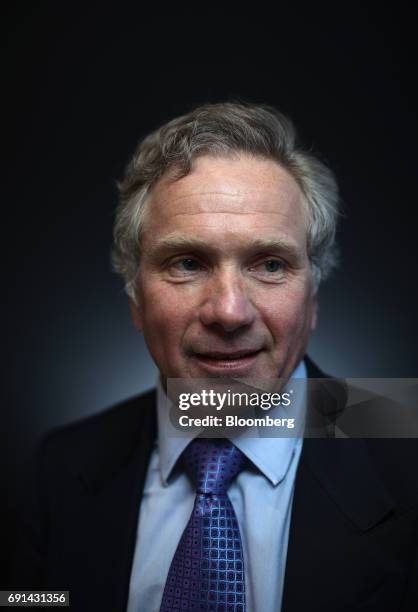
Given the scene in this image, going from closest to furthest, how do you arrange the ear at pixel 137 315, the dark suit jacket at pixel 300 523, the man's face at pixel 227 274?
the dark suit jacket at pixel 300 523 → the man's face at pixel 227 274 → the ear at pixel 137 315

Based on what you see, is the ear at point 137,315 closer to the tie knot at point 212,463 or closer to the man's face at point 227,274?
the man's face at point 227,274

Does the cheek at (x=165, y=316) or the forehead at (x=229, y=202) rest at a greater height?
the forehead at (x=229, y=202)

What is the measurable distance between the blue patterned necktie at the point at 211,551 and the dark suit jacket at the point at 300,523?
4.0 inches

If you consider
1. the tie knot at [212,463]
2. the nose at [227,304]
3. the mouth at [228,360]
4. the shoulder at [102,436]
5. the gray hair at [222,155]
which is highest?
the gray hair at [222,155]

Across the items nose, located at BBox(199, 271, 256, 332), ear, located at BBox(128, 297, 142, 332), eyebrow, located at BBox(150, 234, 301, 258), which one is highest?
eyebrow, located at BBox(150, 234, 301, 258)

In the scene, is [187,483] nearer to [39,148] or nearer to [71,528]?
[71,528]

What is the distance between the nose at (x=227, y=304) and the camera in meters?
1.26

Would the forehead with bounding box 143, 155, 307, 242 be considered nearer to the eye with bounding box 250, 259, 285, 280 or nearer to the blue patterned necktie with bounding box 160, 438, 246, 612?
the eye with bounding box 250, 259, 285, 280

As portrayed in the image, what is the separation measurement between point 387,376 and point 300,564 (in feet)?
3.17

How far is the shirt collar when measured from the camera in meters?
1.38

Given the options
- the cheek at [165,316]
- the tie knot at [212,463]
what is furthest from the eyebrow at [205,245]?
the tie knot at [212,463]

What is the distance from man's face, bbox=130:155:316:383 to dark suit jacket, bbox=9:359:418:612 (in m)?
0.30

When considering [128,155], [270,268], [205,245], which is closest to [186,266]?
[205,245]

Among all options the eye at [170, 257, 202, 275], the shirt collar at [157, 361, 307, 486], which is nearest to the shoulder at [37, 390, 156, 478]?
the shirt collar at [157, 361, 307, 486]
